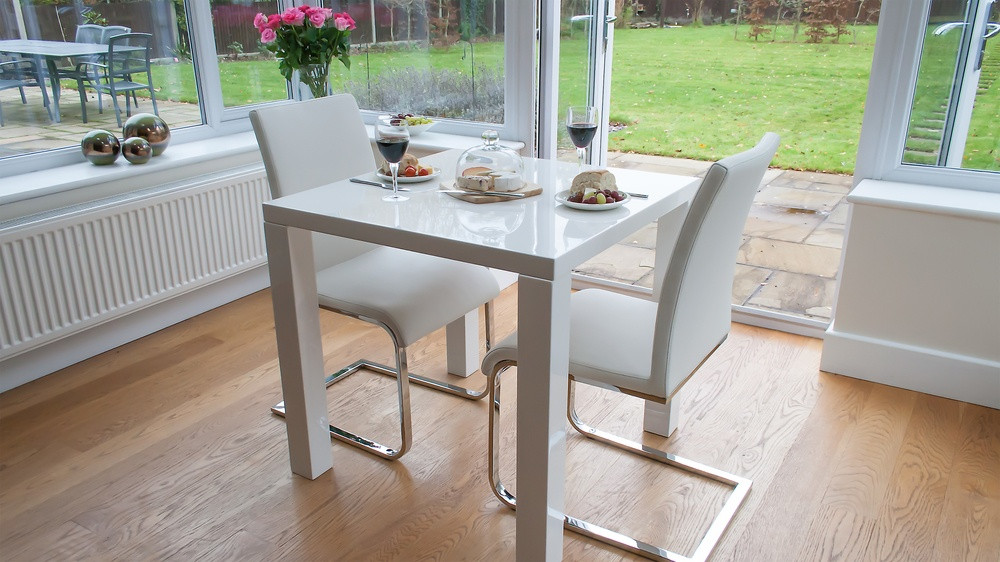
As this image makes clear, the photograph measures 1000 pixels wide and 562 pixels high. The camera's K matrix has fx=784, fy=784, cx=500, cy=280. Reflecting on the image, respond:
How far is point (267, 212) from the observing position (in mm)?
1869

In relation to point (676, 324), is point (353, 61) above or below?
above

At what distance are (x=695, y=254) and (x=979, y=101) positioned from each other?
148 cm

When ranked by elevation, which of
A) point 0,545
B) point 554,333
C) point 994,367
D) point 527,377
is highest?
point 554,333

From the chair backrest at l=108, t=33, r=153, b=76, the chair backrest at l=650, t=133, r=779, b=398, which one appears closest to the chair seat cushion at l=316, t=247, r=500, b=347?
the chair backrest at l=650, t=133, r=779, b=398

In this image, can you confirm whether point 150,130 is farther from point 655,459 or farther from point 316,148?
point 655,459

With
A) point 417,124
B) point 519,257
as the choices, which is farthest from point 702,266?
point 417,124

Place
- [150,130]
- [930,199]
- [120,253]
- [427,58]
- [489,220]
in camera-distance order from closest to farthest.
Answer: [489,220], [930,199], [120,253], [150,130], [427,58]

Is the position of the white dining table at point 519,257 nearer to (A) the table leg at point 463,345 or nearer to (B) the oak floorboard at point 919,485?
(A) the table leg at point 463,345

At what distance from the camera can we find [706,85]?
450cm

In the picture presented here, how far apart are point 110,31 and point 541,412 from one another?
246 cm

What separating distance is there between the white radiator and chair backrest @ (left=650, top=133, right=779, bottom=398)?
1.98 m

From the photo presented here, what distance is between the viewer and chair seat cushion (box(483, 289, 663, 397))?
5.48 feet

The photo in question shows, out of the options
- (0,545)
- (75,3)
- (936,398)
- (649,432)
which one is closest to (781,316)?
(936,398)

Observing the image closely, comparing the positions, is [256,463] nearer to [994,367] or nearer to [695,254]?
[695,254]
